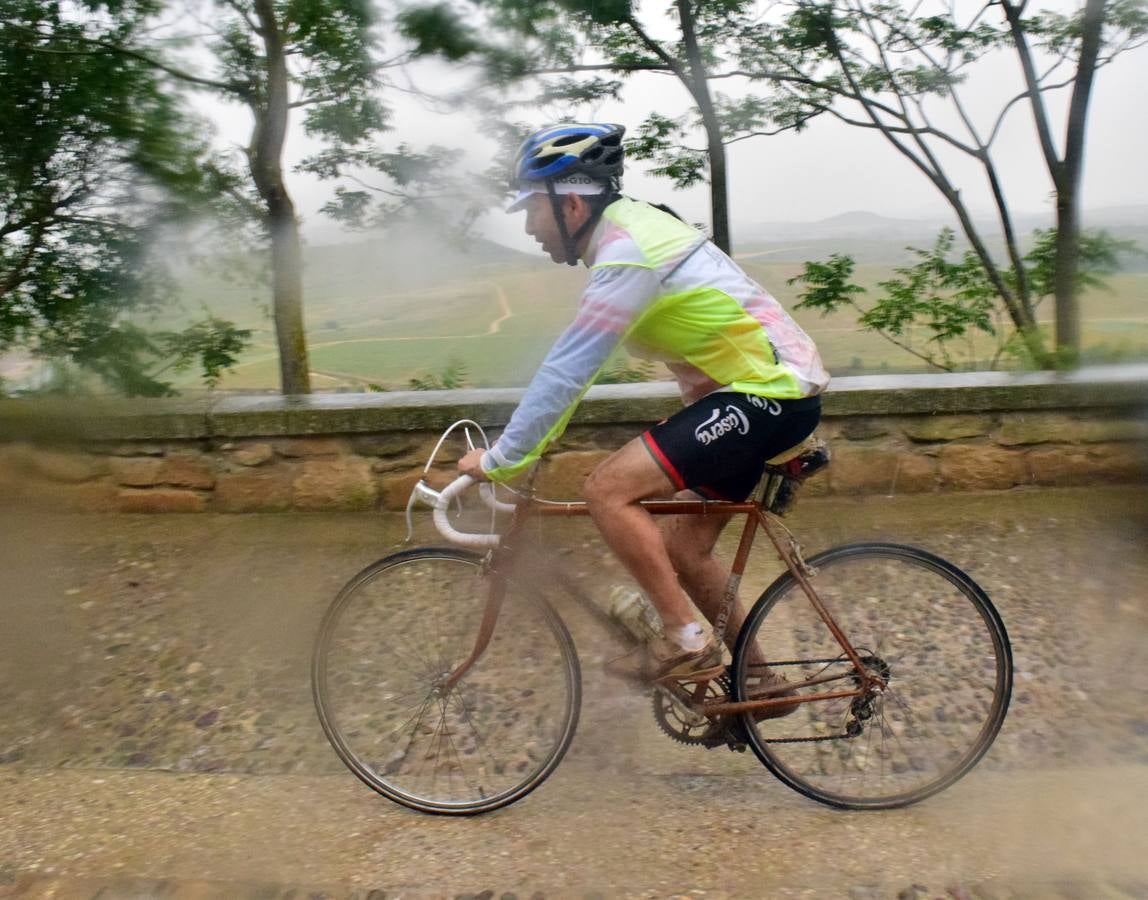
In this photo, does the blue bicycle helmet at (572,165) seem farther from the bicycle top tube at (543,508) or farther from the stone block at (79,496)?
the stone block at (79,496)

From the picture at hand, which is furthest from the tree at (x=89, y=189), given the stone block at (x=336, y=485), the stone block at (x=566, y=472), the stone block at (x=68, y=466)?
the stone block at (x=566, y=472)

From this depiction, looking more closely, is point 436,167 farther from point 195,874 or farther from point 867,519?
point 195,874

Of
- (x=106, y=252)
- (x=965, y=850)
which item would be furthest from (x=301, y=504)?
(x=965, y=850)

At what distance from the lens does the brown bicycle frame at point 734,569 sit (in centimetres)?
287

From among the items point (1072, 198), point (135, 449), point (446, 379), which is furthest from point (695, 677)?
point (1072, 198)

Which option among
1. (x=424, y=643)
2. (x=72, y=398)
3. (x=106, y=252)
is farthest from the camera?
(x=106, y=252)

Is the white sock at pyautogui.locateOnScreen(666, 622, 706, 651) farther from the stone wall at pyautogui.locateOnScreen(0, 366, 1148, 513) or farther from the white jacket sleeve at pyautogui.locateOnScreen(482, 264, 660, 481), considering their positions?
the stone wall at pyautogui.locateOnScreen(0, 366, 1148, 513)

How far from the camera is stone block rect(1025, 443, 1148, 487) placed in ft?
15.9

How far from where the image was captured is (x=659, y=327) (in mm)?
2725

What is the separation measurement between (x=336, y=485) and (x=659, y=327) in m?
2.65

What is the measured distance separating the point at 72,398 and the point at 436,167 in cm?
233

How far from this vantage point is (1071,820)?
9.51 ft

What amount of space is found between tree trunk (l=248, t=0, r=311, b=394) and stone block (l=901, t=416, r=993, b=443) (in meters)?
3.54

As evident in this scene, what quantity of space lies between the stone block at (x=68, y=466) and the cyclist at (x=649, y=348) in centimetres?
311
